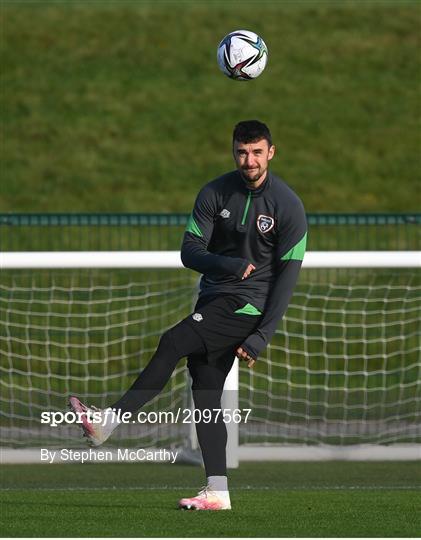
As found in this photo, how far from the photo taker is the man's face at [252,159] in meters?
7.42

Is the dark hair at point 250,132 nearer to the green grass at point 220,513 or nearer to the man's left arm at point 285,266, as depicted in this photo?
the man's left arm at point 285,266

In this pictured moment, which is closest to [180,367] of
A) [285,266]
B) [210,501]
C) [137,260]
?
[137,260]

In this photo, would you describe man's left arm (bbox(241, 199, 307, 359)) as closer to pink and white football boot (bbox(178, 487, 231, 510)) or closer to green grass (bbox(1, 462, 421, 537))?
pink and white football boot (bbox(178, 487, 231, 510))

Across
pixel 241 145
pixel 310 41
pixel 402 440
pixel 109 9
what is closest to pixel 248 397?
pixel 402 440

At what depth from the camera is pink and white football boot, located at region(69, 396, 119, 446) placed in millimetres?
7215

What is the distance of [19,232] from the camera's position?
60.2ft

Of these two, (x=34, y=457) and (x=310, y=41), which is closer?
(x=34, y=457)

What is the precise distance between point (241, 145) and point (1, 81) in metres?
18.9

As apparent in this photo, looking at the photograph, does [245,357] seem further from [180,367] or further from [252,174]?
[180,367]

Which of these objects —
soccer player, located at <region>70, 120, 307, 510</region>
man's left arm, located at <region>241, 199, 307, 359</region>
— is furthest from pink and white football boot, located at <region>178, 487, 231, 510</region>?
man's left arm, located at <region>241, 199, 307, 359</region>

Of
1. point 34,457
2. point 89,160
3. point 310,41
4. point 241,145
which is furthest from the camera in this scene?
point 310,41

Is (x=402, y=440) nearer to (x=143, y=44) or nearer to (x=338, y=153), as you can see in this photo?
(x=338, y=153)

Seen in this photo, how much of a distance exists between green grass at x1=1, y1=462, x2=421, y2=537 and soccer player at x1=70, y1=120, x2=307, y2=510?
0.45m

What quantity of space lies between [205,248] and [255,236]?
285 mm
